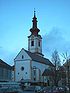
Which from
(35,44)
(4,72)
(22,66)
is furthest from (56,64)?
(35,44)

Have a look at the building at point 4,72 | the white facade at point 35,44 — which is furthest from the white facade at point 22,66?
the building at point 4,72

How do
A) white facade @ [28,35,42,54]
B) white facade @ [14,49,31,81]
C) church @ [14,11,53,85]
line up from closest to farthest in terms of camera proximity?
church @ [14,11,53,85], white facade @ [14,49,31,81], white facade @ [28,35,42,54]

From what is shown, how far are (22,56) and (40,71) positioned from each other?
1042cm

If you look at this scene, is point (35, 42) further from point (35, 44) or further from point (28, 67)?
point (28, 67)

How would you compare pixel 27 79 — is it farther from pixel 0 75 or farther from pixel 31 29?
pixel 31 29

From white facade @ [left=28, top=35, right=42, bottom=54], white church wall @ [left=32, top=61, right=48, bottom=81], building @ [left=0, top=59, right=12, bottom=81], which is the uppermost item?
white facade @ [left=28, top=35, right=42, bottom=54]

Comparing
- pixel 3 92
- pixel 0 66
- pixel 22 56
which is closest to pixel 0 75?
pixel 0 66

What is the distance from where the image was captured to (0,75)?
82500 millimetres

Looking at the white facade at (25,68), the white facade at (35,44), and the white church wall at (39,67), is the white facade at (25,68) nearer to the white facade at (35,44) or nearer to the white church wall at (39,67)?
the white church wall at (39,67)

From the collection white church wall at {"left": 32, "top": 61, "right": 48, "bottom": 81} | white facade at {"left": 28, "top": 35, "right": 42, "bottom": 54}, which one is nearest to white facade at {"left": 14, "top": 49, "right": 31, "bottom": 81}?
white church wall at {"left": 32, "top": 61, "right": 48, "bottom": 81}

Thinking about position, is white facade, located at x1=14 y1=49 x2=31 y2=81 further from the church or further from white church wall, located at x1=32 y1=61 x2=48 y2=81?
white church wall, located at x1=32 y1=61 x2=48 y2=81

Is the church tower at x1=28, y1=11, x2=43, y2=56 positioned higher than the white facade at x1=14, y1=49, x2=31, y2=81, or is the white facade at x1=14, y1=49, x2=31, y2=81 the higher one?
the church tower at x1=28, y1=11, x2=43, y2=56

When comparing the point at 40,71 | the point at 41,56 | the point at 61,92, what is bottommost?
the point at 61,92

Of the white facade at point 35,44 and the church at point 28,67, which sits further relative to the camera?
the white facade at point 35,44
